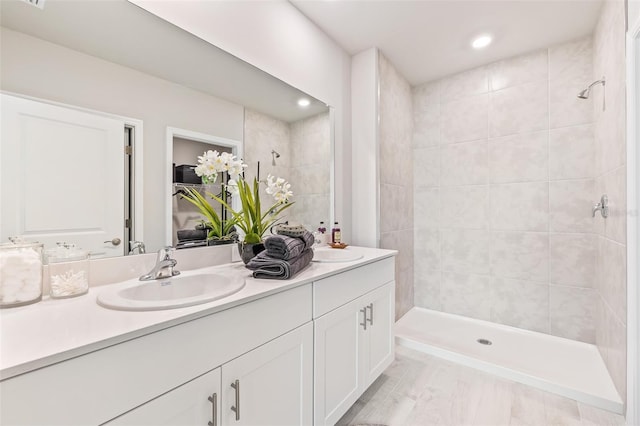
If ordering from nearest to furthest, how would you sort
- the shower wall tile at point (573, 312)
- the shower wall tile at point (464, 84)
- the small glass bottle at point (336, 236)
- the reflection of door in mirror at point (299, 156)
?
the reflection of door in mirror at point (299, 156) < the small glass bottle at point (336, 236) < the shower wall tile at point (573, 312) < the shower wall tile at point (464, 84)

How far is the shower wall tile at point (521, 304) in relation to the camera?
2256 millimetres

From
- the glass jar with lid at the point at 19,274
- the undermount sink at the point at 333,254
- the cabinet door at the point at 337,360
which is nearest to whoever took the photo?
the glass jar with lid at the point at 19,274

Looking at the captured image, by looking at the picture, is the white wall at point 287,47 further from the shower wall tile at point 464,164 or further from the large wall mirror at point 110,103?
the shower wall tile at point 464,164

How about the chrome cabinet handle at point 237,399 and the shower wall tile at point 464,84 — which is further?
the shower wall tile at point 464,84

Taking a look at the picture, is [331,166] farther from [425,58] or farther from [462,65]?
[462,65]

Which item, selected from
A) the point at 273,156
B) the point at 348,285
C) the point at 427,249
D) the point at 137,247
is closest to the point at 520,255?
the point at 427,249

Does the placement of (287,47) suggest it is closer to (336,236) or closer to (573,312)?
(336,236)

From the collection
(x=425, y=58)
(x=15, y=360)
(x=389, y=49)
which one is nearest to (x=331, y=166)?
(x=389, y=49)

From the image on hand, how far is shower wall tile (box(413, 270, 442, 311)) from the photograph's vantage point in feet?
9.05

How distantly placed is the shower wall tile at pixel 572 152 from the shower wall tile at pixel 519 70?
19.2 inches

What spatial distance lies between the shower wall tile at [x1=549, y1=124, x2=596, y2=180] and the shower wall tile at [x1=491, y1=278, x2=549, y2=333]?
0.91 metres

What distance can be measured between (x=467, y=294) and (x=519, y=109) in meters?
1.69

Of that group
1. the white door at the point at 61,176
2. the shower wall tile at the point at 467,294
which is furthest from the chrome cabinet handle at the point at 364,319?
the shower wall tile at the point at 467,294

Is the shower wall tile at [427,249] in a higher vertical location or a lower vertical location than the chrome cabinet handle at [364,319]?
higher
